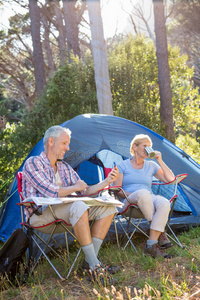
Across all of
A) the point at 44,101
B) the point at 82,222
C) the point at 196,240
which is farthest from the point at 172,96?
the point at 82,222

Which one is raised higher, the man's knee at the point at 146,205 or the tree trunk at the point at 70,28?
the tree trunk at the point at 70,28

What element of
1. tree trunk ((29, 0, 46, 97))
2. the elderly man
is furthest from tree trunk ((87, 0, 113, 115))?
tree trunk ((29, 0, 46, 97))

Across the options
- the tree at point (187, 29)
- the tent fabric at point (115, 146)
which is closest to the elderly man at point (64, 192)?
the tent fabric at point (115, 146)

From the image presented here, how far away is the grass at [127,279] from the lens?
2.07m

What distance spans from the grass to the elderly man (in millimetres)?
135

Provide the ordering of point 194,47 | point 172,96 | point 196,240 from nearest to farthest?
point 196,240
point 172,96
point 194,47

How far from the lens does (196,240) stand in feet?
10.3

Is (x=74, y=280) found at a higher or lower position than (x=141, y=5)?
lower

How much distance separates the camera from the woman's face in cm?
321

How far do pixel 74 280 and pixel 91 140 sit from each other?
149 centimetres

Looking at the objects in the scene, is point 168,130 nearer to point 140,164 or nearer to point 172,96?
point 172,96

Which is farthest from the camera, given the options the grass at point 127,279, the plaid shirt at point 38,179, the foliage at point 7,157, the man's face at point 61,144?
the foliage at point 7,157

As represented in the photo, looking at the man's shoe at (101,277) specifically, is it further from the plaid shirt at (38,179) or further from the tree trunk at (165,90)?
the tree trunk at (165,90)

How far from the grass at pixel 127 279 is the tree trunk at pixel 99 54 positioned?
3.22m
